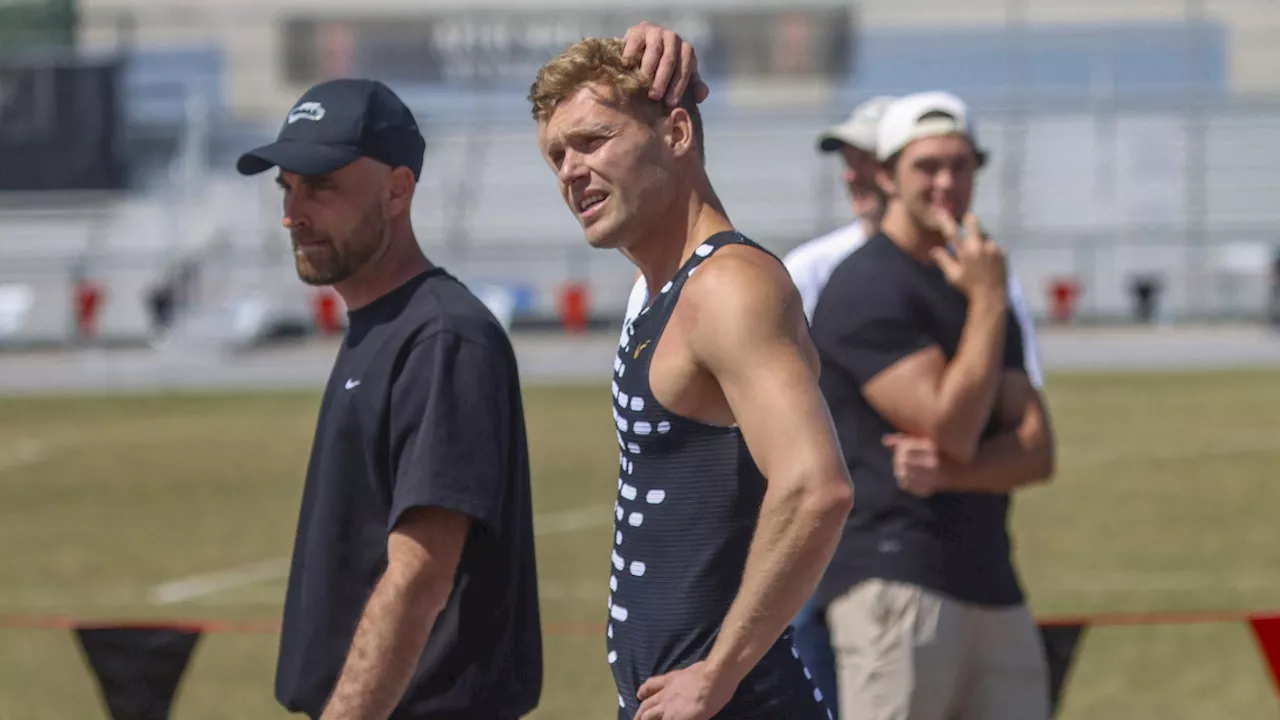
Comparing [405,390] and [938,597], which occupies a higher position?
[405,390]

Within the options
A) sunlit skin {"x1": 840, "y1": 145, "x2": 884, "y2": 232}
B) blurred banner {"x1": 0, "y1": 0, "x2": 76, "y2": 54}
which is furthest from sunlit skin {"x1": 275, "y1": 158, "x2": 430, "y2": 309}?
blurred banner {"x1": 0, "y1": 0, "x2": 76, "y2": 54}

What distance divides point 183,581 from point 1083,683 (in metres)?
6.04

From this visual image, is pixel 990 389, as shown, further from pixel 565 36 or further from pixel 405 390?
pixel 565 36

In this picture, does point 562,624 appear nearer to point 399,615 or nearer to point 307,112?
point 307,112

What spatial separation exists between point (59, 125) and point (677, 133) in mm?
38942

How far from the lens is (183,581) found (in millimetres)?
12414

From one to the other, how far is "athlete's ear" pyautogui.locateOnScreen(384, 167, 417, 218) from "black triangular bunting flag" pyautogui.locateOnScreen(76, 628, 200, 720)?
2437 mm

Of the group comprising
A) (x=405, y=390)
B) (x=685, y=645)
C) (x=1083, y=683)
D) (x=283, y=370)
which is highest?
(x=405, y=390)

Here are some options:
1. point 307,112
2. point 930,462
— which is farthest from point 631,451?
point 930,462

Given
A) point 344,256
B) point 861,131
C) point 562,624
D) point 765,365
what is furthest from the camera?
point 562,624

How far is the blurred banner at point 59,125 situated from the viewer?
1537 inches

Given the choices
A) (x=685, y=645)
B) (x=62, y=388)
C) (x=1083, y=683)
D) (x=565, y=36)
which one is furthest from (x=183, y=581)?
(x=565, y=36)

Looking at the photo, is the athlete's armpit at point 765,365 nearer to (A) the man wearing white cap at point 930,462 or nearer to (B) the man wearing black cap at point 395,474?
(B) the man wearing black cap at point 395,474

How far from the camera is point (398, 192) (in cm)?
395
